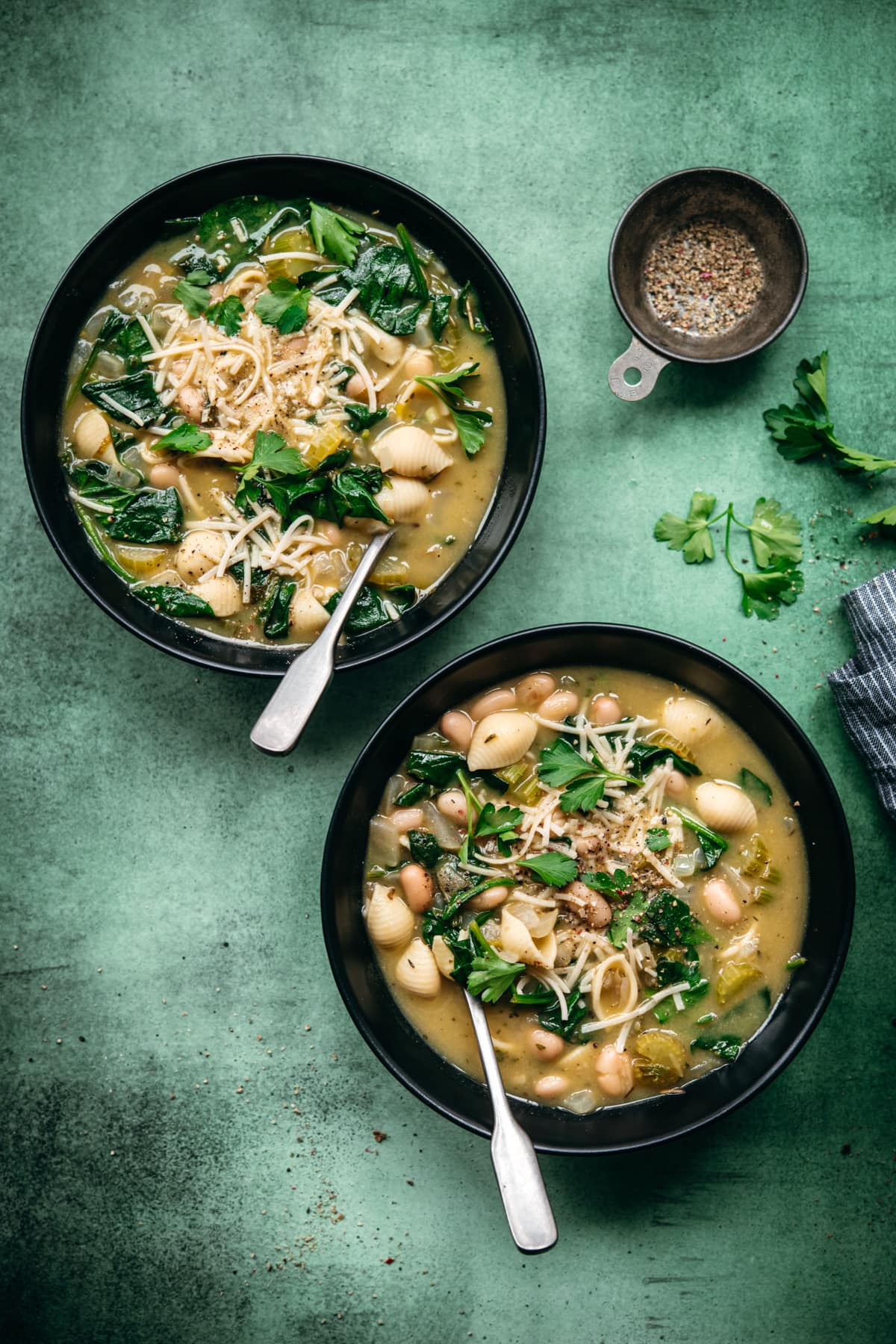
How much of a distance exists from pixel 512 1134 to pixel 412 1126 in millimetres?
728

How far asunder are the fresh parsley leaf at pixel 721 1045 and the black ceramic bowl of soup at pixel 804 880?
0.03 m

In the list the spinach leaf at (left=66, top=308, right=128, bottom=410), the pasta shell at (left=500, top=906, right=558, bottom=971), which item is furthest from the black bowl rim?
Result: the pasta shell at (left=500, top=906, right=558, bottom=971)

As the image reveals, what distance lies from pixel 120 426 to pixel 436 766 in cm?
149

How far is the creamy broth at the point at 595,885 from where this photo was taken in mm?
3016

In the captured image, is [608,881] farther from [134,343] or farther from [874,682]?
[134,343]

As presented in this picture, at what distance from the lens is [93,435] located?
3121 mm

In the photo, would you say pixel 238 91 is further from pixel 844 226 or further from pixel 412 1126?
pixel 412 1126

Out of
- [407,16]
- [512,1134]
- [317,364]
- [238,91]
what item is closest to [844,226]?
[407,16]

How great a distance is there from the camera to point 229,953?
338cm

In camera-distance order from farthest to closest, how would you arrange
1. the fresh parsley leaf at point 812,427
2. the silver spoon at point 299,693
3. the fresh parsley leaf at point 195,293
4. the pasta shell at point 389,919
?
1. the fresh parsley leaf at point 812,427
2. the fresh parsley leaf at point 195,293
3. the pasta shell at point 389,919
4. the silver spoon at point 299,693

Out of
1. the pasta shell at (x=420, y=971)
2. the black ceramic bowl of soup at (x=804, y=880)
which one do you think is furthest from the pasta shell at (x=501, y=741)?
the pasta shell at (x=420, y=971)

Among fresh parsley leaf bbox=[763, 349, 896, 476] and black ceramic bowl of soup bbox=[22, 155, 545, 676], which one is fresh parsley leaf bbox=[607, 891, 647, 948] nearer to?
black ceramic bowl of soup bbox=[22, 155, 545, 676]

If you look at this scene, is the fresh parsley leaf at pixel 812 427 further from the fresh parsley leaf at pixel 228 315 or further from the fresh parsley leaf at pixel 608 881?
the fresh parsley leaf at pixel 228 315

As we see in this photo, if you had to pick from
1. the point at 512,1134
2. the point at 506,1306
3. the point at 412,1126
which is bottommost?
the point at 506,1306
